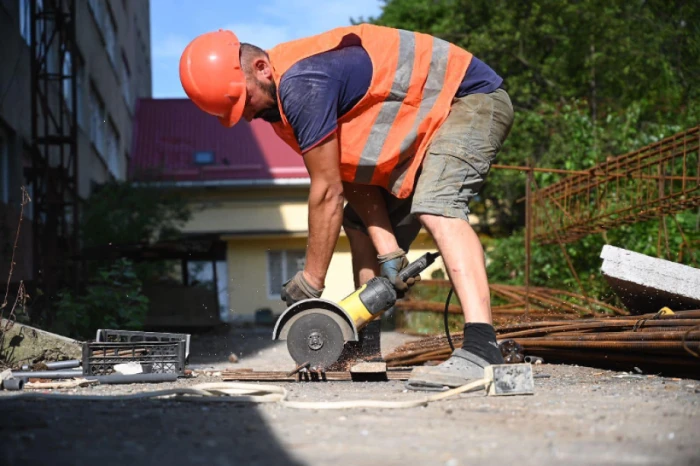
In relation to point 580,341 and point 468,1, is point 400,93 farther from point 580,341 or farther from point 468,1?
point 468,1

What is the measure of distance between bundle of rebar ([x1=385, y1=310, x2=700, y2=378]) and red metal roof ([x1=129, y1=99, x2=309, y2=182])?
17350 mm

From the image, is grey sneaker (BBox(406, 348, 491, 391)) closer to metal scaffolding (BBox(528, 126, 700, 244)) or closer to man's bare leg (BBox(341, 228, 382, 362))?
man's bare leg (BBox(341, 228, 382, 362))

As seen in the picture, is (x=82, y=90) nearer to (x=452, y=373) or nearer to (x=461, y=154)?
(x=461, y=154)

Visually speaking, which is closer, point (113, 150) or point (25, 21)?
point (25, 21)

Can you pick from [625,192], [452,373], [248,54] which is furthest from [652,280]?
[625,192]

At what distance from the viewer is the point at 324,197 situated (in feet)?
13.3

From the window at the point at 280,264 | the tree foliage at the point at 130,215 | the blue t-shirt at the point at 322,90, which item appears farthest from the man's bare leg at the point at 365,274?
the window at the point at 280,264

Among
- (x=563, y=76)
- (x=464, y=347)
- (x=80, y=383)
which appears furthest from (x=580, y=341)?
(x=563, y=76)

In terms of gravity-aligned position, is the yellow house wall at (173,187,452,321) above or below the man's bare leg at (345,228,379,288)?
above

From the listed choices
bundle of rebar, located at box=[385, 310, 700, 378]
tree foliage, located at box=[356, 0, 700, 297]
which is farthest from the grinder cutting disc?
tree foliage, located at box=[356, 0, 700, 297]

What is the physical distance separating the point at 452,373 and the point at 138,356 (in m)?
1.76

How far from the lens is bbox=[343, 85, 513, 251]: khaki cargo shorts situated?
4.01 m

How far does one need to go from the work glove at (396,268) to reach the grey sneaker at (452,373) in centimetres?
74

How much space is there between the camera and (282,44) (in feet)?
14.0
